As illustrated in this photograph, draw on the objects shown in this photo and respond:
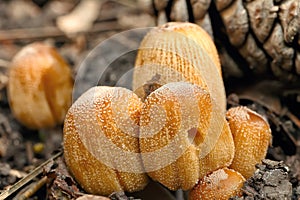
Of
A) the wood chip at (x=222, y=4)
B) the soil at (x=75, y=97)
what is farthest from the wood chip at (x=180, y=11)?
the soil at (x=75, y=97)

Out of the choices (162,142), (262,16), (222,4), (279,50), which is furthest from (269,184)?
(222,4)

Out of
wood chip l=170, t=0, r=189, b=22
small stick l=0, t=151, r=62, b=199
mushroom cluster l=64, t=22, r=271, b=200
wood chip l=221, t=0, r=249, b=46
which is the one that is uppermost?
wood chip l=170, t=0, r=189, b=22

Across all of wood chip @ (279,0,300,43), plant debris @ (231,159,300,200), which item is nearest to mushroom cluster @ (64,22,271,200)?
plant debris @ (231,159,300,200)

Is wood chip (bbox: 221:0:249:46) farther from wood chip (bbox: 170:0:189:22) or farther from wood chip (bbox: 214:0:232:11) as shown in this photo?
wood chip (bbox: 170:0:189:22)

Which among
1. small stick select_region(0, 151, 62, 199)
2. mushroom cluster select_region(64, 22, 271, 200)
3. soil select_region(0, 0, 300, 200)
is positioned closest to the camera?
mushroom cluster select_region(64, 22, 271, 200)

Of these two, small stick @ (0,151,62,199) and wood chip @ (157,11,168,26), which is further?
wood chip @ (157,11,168,26)

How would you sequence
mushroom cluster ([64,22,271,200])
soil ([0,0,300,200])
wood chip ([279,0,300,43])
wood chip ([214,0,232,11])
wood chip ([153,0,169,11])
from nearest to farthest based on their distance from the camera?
mushroom cluster ([64,22,271,200]) → soil ([0,0,300,200]) → wood chip ([279,0,300,43]) → wood chip ([214,0,232,11]) → wood chip ([153,0,169,11])

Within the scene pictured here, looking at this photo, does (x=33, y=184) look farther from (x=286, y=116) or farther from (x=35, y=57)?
(x=286, y=116)

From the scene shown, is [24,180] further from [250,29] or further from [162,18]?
[250,29]
